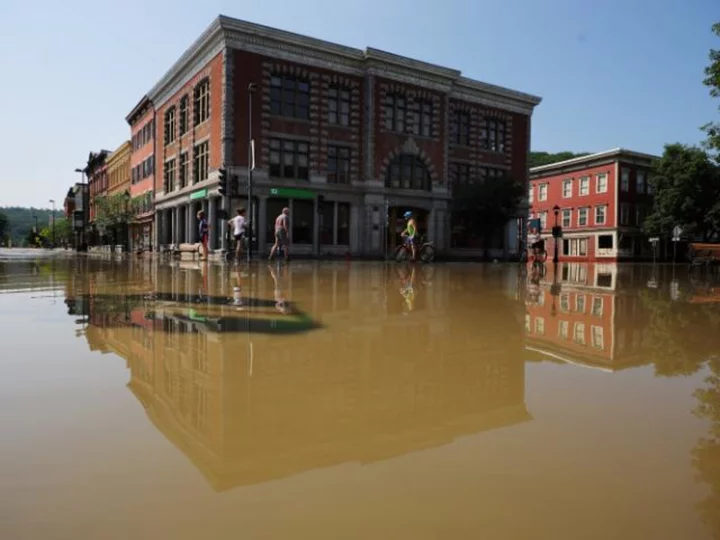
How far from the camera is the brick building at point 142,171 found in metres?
43.6

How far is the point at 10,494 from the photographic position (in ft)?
5.45

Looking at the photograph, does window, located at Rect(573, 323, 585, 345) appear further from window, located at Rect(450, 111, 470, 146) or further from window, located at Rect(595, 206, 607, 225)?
window, located at Rect(595, 206, 607, 225)

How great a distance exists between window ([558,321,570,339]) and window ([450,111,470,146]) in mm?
32789

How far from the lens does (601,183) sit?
53.2 metres

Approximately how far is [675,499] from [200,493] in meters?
1.54

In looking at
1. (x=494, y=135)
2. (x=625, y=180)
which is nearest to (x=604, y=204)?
(x=625, y=180)

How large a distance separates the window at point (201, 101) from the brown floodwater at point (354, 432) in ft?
96.6

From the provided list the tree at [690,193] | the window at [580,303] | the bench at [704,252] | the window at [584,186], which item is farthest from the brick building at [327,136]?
the window at [584,186]

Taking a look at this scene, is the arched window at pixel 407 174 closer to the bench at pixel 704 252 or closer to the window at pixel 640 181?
the bench at pixel 704 252

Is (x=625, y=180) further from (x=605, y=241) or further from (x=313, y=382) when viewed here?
(x=313, y=382)

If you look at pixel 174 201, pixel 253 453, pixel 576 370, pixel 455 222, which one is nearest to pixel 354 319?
pixel 576 370

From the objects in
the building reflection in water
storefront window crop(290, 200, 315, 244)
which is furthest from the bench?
the building reflection in water

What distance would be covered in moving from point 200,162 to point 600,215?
40.4 meters

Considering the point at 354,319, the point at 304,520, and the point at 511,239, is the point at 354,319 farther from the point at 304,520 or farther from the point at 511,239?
the point at 511,239
